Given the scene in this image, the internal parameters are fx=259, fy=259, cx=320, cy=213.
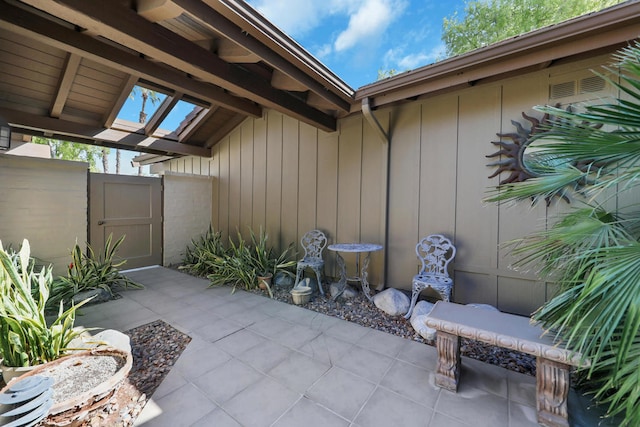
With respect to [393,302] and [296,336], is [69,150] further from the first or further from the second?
[393,302]

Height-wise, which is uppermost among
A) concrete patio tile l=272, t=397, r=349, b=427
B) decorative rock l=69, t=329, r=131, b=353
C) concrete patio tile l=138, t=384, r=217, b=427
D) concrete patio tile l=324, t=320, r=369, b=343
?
decorative rock l=69, t=329, r=131, b=353

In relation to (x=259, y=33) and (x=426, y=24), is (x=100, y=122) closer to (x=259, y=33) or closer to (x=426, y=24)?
(x=259, y=33)

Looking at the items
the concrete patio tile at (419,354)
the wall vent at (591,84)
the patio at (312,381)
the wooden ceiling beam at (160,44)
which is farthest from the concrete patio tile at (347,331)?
the wall vent at (591,84)

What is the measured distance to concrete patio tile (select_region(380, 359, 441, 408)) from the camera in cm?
178

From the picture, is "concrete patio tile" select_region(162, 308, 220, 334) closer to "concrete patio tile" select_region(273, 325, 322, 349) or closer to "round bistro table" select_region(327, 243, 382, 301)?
Result: "concrete patio tile" select_region(273, 325, 322, 349)

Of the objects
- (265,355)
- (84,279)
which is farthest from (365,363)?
(84,279)

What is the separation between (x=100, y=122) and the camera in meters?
4.42

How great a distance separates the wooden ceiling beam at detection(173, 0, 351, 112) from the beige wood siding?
4.17 ft

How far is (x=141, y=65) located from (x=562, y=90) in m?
4.46

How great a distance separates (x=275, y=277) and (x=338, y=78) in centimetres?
311

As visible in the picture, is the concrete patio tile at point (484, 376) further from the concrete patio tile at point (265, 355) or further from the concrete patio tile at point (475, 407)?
the concrete patio tile at point (265, 355)

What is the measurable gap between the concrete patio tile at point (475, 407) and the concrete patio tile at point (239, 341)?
162 centimetres

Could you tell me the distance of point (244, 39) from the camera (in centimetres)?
217

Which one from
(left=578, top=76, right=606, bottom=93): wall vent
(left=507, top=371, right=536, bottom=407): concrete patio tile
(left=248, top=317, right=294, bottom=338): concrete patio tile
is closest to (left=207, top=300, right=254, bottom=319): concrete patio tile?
(left=248, top=317, right=294, bottom=338): concrete patio tile
